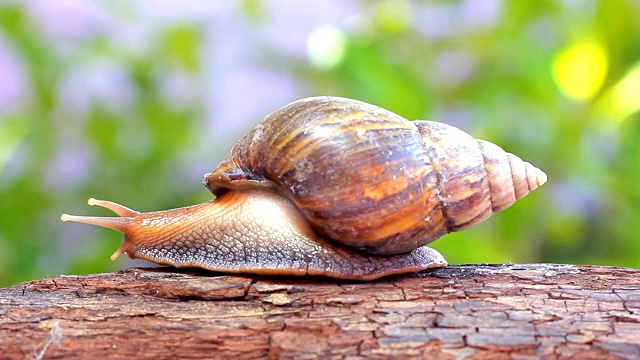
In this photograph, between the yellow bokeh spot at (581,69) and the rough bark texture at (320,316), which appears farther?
the yellow bokeh spot at (581,69)

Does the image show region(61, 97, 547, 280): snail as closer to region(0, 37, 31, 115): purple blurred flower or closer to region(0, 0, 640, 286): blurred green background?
region(0, 0, 640, 286): blurred green background

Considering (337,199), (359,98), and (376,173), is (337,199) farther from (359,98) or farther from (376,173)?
(359,98)

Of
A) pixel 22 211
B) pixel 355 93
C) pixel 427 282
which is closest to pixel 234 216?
pixel 427 282

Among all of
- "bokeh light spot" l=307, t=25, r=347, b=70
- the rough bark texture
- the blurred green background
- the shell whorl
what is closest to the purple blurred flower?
the blurred green background

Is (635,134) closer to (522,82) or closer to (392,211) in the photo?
(522,82)

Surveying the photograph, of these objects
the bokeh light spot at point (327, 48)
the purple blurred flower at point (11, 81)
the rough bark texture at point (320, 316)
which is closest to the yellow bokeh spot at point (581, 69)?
the bokeh light spot at point (327, 48)

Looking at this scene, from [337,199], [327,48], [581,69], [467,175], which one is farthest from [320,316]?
[581,69]

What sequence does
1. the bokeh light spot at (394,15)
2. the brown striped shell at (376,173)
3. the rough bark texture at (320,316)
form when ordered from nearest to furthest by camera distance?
1. the rough bark texture at (320,316)
2. the brown striped shell at (376,173)
3. the bokeh light spot at (394,15)

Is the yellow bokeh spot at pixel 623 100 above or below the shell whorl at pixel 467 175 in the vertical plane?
above

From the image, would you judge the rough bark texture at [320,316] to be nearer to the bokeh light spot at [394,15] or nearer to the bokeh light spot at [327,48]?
the bokeh light spot at [327,48]
